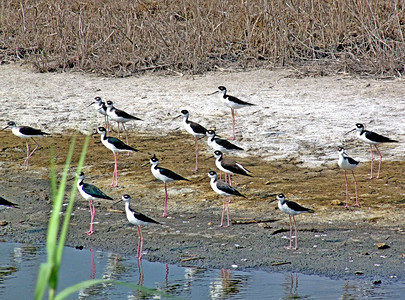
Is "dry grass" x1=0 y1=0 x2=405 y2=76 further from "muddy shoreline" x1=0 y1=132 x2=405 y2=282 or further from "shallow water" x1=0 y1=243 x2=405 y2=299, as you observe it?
"shallow water" x1=0 y1=243 x2=405 y2=299

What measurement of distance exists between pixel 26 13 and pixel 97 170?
301 inches

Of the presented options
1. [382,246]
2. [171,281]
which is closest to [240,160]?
[382,246]

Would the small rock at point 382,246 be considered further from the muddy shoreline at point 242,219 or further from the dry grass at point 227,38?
Result: the dry grass at point 227,38

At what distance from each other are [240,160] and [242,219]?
6.49 ft

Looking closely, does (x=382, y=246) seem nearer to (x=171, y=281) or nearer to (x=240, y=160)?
(x=171, y=281)

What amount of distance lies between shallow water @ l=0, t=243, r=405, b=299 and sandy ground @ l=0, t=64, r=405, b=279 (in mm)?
191

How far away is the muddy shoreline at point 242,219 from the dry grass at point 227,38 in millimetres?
4194

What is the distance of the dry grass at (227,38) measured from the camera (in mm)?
13570

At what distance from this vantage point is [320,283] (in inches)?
242

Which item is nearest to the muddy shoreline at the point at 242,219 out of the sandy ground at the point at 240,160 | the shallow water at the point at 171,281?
the sandy ground at the point at 240,160

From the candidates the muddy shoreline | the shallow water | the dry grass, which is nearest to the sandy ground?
the muddy shoreline

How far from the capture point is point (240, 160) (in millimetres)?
9656

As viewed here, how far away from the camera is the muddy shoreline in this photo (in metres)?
6.67

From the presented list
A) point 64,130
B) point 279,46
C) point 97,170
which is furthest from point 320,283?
point 279,46
